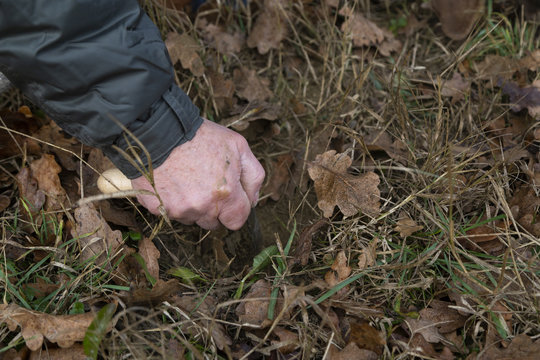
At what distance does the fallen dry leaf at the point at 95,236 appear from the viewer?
1.94m

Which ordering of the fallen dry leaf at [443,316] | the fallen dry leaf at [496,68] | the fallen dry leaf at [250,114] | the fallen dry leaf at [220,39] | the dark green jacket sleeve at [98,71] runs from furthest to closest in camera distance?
the fallen dry leaf at [220,39], the fallen dry leaf at [496,68], the fallen dry leaf at [250,114], the fallen dry leaf at [443,316], the dark green jacket sleeve at [98,71]

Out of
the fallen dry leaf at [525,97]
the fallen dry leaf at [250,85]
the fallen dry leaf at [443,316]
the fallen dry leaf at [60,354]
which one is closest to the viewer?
the fallen dry leaf at [60,354]

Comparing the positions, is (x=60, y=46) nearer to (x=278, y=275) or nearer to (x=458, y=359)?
(x=278, y=275)

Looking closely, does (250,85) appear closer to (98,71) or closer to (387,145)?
(387,145)

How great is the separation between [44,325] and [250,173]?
0.92 metres

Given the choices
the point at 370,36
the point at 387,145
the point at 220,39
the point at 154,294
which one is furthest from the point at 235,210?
the point at 370,36

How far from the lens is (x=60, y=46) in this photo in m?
1.57

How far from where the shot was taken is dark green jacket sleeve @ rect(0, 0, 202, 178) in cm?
154

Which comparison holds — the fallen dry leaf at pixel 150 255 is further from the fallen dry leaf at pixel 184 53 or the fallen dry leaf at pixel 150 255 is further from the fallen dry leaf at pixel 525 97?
the fallen dry leaf at pixel 525 97

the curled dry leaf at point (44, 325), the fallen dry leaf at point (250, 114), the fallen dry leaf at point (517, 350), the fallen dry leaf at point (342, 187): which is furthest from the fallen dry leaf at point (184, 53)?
the fallen dry leaf at point (517, 350)

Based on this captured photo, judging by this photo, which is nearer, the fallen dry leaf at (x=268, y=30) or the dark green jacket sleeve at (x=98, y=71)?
the dark green jacket sleeve at (x=98, y=71)

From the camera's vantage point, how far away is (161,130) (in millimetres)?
1751

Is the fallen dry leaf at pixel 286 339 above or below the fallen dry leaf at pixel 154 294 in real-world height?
below

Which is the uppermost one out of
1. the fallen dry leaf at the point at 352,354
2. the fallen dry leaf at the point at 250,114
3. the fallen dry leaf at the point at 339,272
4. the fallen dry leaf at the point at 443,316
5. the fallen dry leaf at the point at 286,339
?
the fallen dry leaf at the point at 250,114
